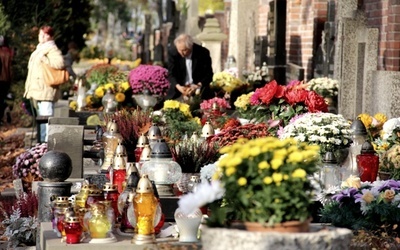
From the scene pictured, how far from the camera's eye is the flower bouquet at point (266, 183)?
575cm

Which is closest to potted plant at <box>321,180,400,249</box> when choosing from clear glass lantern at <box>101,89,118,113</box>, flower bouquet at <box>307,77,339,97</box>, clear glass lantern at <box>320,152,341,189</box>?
clear glass lantern at <box>320,152,341,189</box>

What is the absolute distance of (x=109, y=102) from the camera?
663 inches

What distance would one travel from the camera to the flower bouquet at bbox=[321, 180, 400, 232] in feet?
25.9

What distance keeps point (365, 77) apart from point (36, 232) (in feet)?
15.0

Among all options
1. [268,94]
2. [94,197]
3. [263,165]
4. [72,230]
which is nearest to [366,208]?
[94,197]

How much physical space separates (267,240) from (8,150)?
1543 cm

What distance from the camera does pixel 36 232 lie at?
9.88 meters

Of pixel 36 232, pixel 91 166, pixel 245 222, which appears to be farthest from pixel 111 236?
pixel 91 166

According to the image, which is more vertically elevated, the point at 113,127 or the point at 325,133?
the point at 325,133

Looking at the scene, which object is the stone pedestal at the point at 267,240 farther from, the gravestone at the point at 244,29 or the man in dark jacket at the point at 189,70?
the gravestone at the point at 244,29

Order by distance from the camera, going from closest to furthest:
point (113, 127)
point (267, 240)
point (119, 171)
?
point (267, 240)
point (119, 171)
point (113, 127)

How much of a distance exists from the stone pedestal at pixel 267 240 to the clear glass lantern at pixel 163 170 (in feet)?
10.0

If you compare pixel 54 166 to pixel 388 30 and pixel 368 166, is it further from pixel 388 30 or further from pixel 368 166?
pixel 388 30

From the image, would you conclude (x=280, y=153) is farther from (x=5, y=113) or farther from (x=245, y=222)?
(x=5, y=113)
